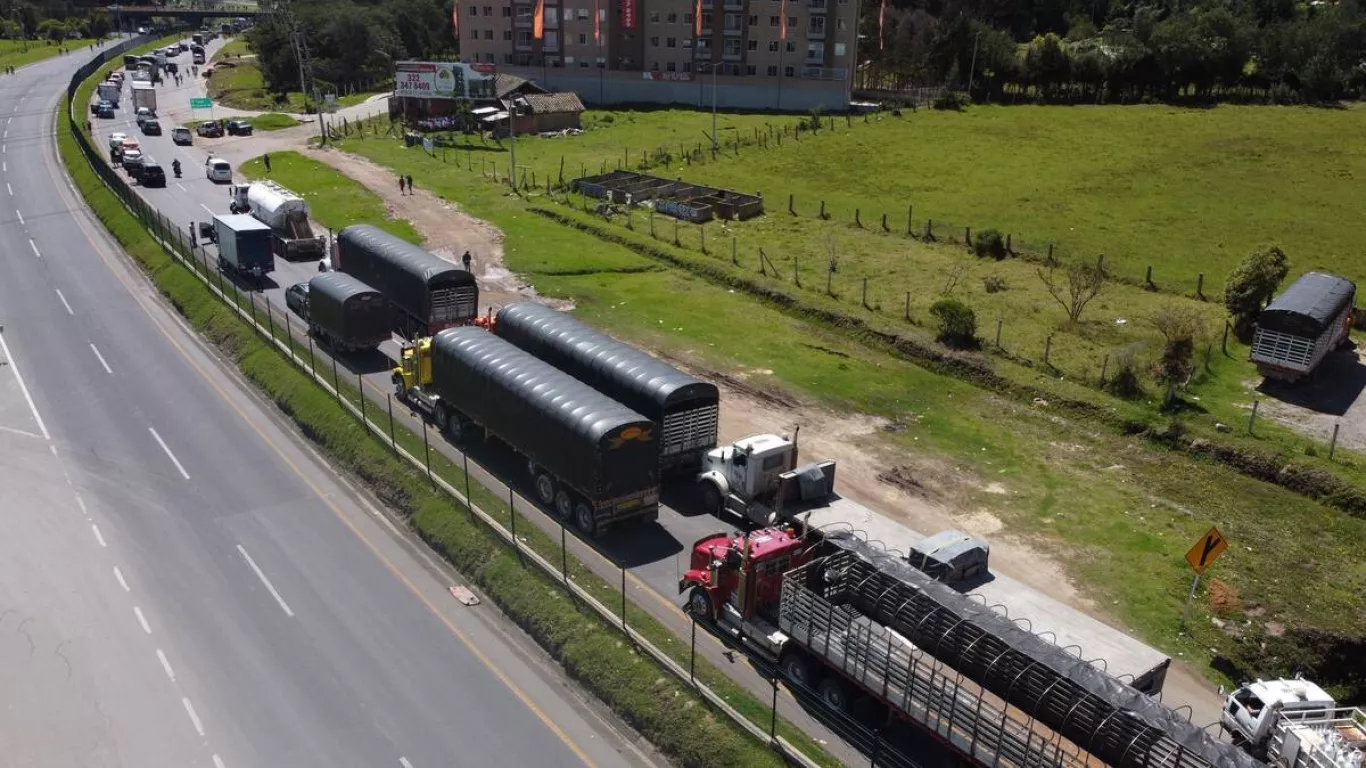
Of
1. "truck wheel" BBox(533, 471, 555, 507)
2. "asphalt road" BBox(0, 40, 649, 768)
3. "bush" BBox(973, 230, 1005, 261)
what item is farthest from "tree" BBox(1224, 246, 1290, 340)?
"asphalt road" BBox(0, 40, 649, 768)

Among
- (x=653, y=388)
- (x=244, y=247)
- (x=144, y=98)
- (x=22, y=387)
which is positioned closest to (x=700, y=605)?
(x=653, y=388)

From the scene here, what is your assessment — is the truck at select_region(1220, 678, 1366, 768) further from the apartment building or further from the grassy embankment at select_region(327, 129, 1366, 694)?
the apartment building

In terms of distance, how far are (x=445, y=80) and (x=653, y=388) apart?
252ft

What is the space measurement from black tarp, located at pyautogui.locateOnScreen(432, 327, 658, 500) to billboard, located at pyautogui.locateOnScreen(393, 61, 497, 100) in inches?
2771

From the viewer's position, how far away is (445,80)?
97.1 metres

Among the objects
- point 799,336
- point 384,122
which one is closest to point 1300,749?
point 799,336

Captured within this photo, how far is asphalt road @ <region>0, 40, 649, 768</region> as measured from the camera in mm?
20703

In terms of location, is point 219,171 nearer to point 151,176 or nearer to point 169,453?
point 151,176

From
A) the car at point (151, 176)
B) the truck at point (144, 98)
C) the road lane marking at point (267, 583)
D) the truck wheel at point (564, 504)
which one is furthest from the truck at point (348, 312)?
the truck at point (144, 98)

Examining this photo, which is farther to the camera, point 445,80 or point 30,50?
point 30,50

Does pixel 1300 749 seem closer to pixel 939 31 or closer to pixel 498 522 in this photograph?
pixel 498 522

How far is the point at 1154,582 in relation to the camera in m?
26.9

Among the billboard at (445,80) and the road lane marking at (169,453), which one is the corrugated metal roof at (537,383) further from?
the billboard at (445,80)

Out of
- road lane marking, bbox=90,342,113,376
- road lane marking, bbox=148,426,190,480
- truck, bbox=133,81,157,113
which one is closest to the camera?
road lane marking, bbox=148,426,190,480
